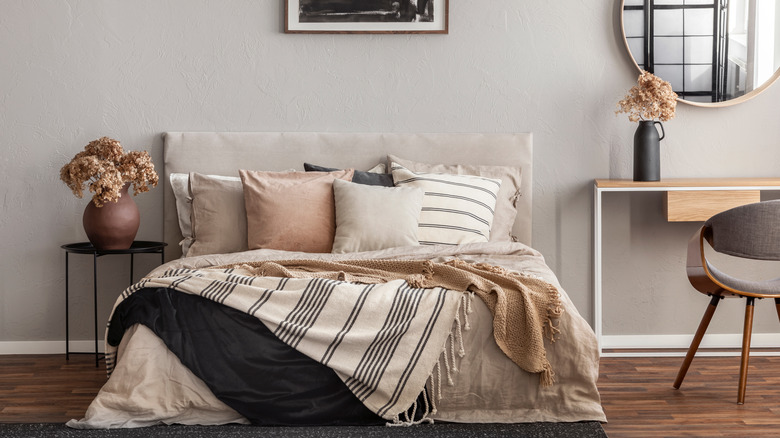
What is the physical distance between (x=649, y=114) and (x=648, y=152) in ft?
0.61

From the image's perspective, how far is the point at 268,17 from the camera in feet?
12.7

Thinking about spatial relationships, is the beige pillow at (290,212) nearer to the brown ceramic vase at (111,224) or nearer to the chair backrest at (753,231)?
the brown ceramic vase at (111,224)

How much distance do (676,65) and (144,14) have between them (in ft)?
9.09

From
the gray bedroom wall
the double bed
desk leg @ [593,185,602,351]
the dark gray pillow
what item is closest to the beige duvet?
the double bed

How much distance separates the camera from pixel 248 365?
8.32 feet

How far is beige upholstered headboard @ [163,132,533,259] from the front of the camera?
3873 mm

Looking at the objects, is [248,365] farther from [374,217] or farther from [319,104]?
[319,104]

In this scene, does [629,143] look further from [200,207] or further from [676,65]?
[200,207]

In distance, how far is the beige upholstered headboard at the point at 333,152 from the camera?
12.7 ft

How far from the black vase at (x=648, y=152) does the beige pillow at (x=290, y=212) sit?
153 cm

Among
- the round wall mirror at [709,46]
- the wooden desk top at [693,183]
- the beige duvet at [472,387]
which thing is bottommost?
the beige duvet at [472,387]

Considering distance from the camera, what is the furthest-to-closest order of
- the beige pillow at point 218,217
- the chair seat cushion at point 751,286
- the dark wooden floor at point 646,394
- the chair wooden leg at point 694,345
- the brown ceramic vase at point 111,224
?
the beige pillow at point 218,217 → the brown ceramic vase at point 111,224 → the chair wooden leg at point 694,345 → the chair seat cushion at point 751,286 → the dark wooden floor at point 646,394

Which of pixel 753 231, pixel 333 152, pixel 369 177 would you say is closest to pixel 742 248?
pixel 753 231

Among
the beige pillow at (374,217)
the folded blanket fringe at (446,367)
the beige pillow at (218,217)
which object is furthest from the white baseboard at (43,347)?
the folded blanket fringe at (446,367)
